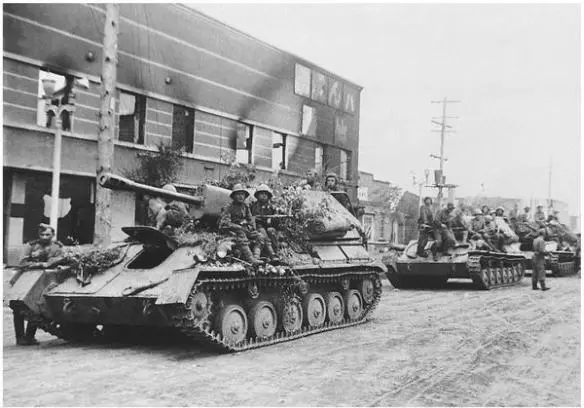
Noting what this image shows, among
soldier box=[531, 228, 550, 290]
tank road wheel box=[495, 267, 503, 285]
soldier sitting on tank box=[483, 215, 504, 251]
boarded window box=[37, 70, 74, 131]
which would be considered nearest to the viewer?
boarded window box=[37, 70, 74, 131]

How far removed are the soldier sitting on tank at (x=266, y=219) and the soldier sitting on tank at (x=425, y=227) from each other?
8022 mm

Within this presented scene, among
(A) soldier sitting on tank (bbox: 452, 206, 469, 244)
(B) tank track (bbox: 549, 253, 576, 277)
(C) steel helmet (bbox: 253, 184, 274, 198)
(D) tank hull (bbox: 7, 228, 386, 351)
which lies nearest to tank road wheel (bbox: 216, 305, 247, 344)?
(D) tank hull (bbox: 7, 228, 386, 351)

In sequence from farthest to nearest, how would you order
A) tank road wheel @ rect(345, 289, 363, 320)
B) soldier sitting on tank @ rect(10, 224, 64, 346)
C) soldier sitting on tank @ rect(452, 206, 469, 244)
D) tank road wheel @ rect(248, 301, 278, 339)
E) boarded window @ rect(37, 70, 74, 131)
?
soldier sitting on tank @ rect(452, 206, 469, 244), boarded window @ rect(37, 70, 74, 131), tank road wheel @ rect(345, 289, 363, 320), tank road wheel @ rect(248, 301, 278, 339), soldier sitting on tank @ rect(10, 224, 64, 346)

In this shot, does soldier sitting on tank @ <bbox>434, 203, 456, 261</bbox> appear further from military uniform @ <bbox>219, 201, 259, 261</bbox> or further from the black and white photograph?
military uniform @ <bbox>219, 201, 259, 261</bbox>

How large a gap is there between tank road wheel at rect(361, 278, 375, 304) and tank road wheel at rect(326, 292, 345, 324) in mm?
760

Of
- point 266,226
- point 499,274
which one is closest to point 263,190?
point 266,226

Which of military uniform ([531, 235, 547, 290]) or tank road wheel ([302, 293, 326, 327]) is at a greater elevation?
military uniform ([531, 235, 547, 290])

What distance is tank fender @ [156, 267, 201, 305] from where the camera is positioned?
762cm

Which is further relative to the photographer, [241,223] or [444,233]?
[444,233]

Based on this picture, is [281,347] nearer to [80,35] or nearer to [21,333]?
[21,333]

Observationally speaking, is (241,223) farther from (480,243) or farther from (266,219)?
(480,243)

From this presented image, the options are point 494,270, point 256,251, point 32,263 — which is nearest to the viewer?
point 32,263

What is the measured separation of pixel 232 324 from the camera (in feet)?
28.3

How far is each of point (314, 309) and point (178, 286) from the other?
3.17 metres
